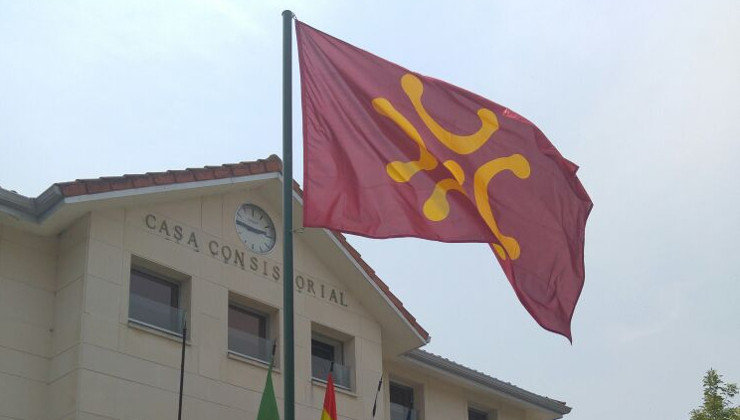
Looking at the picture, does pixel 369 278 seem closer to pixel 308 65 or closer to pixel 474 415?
pixel 474 415

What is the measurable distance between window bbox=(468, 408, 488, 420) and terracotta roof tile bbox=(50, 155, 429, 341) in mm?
3922

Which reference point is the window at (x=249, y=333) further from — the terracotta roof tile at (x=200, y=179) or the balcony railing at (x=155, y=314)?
the terracotta roof tile at (x=200, y=179)

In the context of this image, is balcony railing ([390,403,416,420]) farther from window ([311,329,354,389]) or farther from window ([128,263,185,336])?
window ([128,263,185,336])

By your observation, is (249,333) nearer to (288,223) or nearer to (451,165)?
(451,165)

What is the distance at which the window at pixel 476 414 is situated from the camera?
28891 millimetres

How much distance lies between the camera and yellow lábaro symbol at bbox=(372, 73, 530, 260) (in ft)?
50.0

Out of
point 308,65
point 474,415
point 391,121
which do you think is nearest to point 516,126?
point 391,121

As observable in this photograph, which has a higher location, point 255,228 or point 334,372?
point 255,228

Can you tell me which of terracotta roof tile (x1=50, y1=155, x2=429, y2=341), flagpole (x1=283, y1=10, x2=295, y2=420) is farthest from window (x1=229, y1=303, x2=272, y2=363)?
flagpole (x1=283, y1=10, x2=295, y2=420)

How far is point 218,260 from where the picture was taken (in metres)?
22.1

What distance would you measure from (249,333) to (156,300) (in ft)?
7.51

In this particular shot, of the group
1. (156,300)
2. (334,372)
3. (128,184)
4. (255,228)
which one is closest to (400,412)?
(334,372)

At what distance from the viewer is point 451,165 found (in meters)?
16.0

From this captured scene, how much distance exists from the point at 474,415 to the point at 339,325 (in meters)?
6.38
